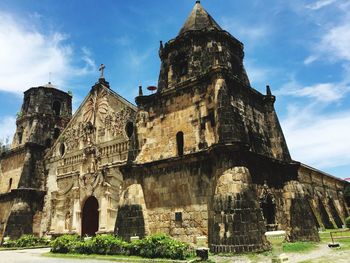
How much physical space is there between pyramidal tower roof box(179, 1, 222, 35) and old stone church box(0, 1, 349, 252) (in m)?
0.06

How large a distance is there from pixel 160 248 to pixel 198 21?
1209 cm

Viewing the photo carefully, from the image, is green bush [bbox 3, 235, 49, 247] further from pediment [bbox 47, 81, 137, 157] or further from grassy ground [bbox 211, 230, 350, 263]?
grassy ground [bbox 211, 230, 350, 263]

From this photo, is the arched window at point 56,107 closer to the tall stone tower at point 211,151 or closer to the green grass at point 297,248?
the tall stone tower at point 211,151

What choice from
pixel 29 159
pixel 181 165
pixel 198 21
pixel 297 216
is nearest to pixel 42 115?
pixel 29 159

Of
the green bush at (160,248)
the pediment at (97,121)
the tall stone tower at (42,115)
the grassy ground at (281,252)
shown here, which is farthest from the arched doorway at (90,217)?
the grassy ground at (281,252)

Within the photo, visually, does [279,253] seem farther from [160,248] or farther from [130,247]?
[130,247]

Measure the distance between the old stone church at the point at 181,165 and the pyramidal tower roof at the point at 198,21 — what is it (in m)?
0.06

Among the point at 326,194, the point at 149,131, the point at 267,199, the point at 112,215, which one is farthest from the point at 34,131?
the point at 326,194

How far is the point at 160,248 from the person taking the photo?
439 inches

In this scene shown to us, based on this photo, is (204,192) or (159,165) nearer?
(204,192)

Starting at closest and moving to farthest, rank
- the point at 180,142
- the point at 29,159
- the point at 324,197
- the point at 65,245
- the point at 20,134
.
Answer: the point at 65,245, the point at 180,142, the point at 29,159, the point at 20,134, the point at 324,197

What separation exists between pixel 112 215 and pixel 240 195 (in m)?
9.40

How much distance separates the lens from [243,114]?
48.5 ft

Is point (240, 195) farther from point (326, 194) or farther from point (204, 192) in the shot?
point (326, 194)
